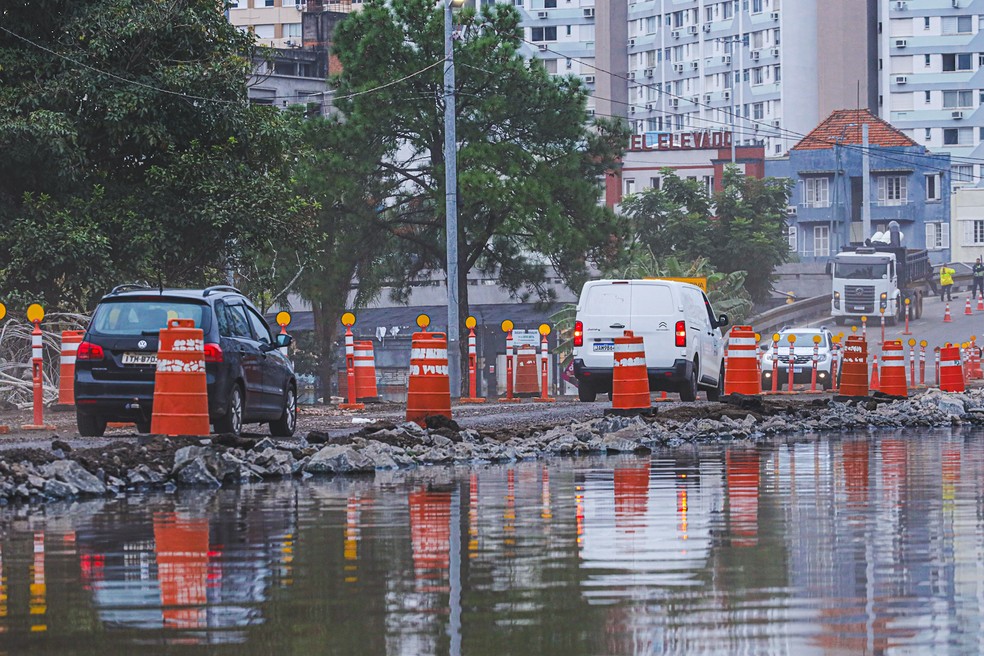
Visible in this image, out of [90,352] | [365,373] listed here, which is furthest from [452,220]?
[90,352]

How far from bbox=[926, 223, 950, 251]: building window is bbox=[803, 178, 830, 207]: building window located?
24.9 ft

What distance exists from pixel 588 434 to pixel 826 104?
4943 inches

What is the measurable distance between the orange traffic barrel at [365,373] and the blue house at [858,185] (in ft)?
314

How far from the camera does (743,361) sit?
31250 millimetres

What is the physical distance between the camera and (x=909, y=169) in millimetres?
128625

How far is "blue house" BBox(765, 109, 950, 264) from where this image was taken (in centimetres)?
12838

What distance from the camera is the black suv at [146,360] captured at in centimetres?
1908

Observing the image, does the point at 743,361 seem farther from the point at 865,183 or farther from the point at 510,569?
the point at 865,183

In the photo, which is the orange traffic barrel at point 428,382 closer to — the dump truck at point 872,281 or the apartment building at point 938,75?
the dump truck at point 872,281

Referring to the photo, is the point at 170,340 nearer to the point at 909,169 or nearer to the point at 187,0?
the point at 187,0

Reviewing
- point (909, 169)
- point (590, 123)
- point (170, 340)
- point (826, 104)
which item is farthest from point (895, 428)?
point (826, 104)

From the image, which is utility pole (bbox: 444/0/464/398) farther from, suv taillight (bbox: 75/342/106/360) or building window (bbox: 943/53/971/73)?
building window (bbox: 943/53/971/73)

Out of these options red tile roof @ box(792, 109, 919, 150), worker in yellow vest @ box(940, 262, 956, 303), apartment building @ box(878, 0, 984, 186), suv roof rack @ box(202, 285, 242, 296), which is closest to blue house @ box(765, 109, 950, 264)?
red tile roof @ box(792, 109, 919, 150)

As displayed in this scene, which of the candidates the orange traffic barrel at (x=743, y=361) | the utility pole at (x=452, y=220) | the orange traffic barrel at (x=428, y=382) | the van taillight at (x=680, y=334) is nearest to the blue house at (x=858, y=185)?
the utility pole at (x=452, y=220)
